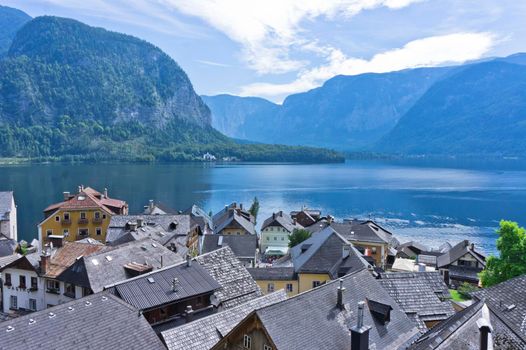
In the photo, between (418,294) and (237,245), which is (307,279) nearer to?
(418,294)

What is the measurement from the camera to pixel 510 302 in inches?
792

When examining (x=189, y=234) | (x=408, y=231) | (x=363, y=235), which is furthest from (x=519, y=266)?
(x=408, y=231)

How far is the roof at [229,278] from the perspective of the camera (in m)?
30.5

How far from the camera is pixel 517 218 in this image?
122438 mm

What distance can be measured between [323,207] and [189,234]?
90.9 meters

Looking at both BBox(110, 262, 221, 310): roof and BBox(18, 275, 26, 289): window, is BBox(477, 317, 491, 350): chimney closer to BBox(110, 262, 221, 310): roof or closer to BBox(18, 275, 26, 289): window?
BBox(110, 262, 221, 310): roof

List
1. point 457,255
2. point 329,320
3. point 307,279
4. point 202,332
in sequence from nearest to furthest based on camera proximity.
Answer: point 329,320
point 202,332
point 307,279
point 457,255

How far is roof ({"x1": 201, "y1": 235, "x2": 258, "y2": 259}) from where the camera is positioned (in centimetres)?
6088

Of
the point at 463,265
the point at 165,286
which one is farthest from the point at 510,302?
the point at 463,265

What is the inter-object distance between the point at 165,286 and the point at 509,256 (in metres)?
30.4

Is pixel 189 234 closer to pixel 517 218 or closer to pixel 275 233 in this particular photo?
pixel 275 233

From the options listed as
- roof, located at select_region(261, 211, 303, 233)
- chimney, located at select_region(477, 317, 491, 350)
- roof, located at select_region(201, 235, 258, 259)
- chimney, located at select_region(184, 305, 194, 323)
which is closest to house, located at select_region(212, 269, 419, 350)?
chimney, located at select_region(477, 317, 491, 350)

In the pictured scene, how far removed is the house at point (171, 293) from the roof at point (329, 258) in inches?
597

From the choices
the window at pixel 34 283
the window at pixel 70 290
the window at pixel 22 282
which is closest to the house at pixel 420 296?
the window at pixel 70 290
